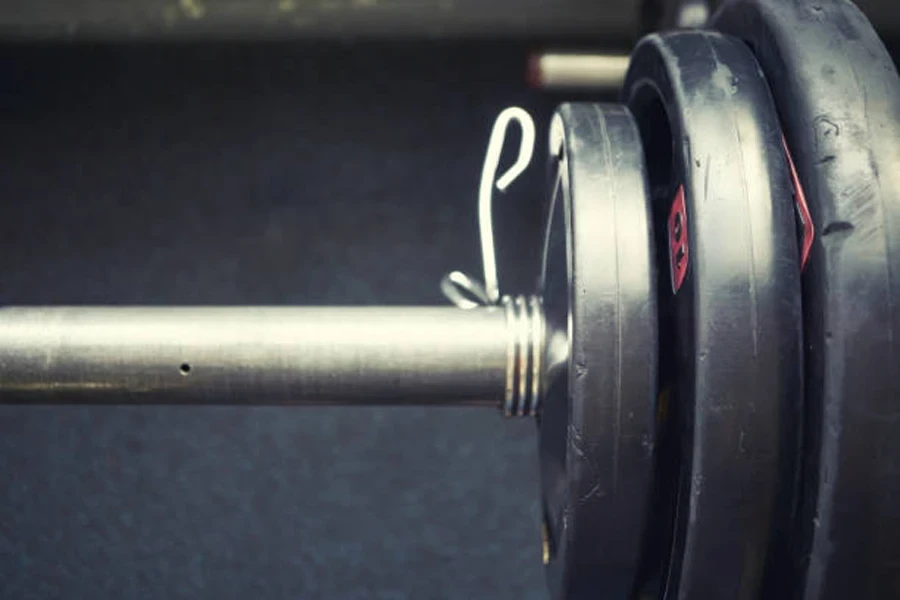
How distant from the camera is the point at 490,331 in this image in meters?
0.54

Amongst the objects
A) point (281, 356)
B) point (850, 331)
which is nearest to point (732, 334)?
point (850, 331)

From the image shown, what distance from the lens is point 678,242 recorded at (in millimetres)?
456

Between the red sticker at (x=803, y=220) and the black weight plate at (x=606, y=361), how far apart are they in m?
0.06

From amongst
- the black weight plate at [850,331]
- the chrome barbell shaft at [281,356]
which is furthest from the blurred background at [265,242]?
the black weight plate at [850,331]

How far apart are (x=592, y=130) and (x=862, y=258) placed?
0.14 meters

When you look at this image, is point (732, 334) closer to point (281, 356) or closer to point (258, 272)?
point (281, 356)

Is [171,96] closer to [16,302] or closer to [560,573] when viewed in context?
[16,302]

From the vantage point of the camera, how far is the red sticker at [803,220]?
42 centimetres

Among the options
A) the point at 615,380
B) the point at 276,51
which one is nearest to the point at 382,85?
the point at 276,51

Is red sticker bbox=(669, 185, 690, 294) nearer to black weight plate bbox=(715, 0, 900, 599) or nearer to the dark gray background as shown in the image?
black weight plate bbox=(715, 0, 900, 599)

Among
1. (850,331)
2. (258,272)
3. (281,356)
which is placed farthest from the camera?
(258,272)

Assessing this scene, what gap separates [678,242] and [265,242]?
719mm

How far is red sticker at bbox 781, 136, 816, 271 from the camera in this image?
0.42 metres

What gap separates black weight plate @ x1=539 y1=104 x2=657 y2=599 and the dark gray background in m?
0.52
